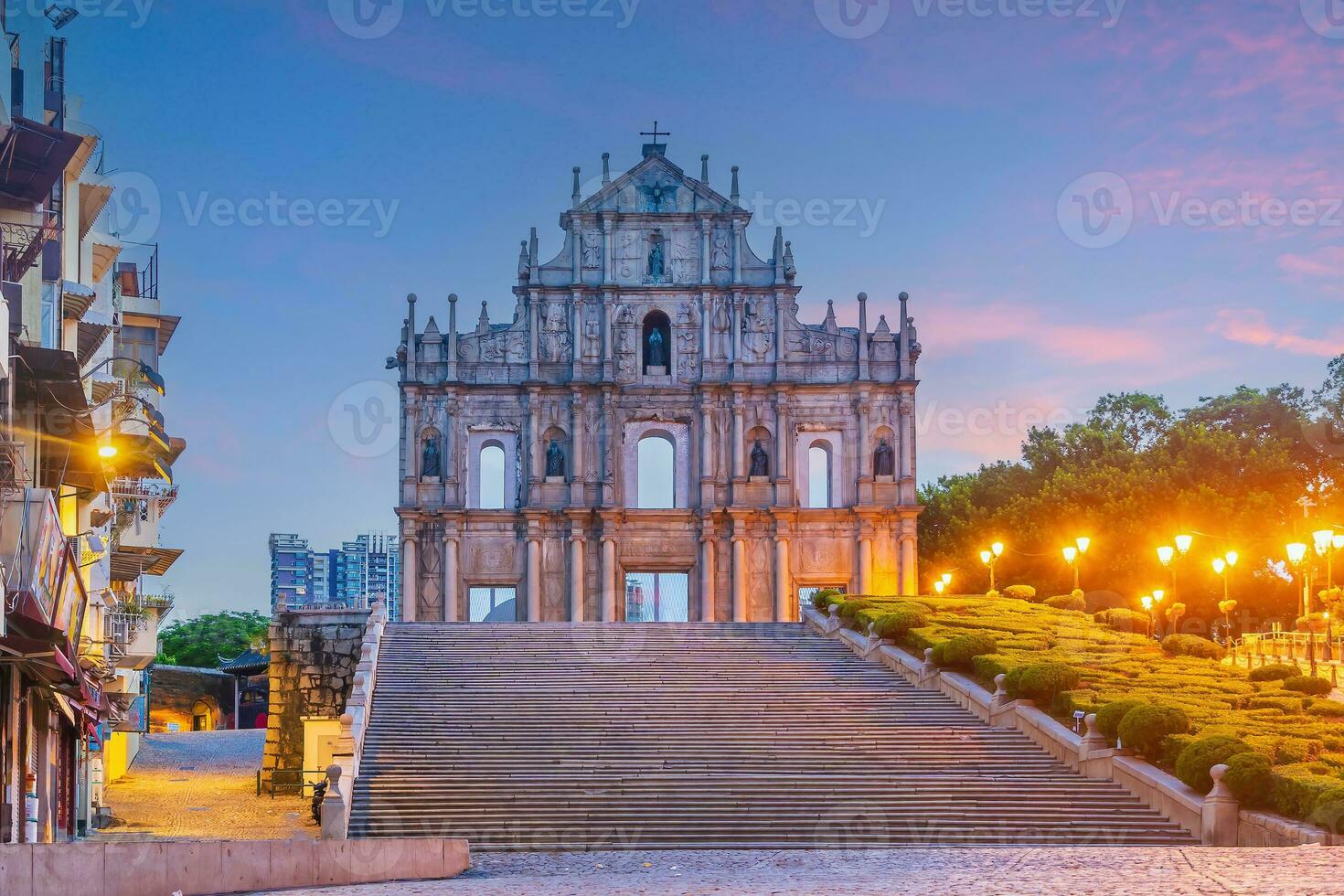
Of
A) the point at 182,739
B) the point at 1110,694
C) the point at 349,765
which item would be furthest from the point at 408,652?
the point at 182,739

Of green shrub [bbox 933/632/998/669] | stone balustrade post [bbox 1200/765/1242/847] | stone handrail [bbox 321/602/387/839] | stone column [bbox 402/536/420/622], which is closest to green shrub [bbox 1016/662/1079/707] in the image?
green shrub [bbox 933/632/998/669]

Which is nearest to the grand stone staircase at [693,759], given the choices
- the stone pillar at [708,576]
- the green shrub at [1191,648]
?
the green shrub at [1191,648]

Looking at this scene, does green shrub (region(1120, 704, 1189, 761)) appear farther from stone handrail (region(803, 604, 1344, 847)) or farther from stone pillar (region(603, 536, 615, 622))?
stone pillar (region(603, 536, 615, 622))

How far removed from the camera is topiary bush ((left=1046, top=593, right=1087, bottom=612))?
5112 centimetres

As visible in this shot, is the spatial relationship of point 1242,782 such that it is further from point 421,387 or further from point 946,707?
point 421,387

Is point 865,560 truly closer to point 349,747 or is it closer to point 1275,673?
point 1275,673

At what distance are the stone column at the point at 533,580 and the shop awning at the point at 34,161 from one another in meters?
29.3

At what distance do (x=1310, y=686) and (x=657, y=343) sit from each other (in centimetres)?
2732

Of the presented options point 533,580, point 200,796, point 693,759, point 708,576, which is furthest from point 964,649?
point 533,580

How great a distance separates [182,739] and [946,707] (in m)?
39.0

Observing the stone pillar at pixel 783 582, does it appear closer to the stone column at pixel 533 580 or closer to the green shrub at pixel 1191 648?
the stone column at pixel 533 580

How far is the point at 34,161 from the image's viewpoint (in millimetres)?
27406

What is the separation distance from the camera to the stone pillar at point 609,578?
2194 inches

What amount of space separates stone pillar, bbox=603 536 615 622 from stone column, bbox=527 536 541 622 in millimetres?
2081
